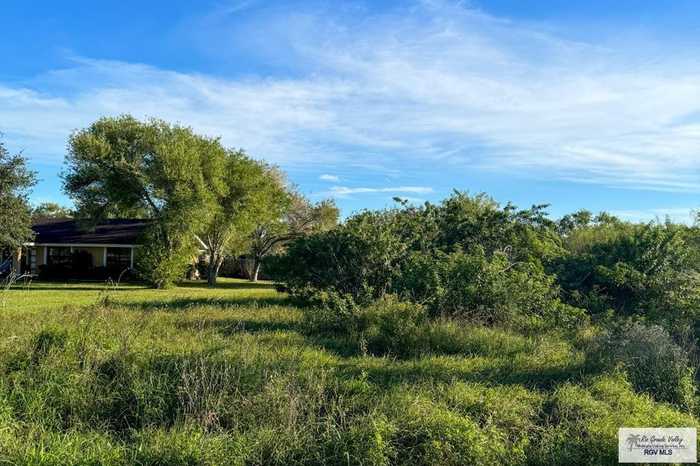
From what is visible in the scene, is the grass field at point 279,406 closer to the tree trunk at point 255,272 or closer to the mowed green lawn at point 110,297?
the mowed green lawn at point 110,297

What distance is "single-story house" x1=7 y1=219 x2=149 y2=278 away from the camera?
35.9 metres

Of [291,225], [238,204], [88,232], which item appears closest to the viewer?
[238,204]

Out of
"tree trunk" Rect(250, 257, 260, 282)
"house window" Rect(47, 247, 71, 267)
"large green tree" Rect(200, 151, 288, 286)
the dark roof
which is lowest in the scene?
"tree trunk" Rect(250, 257, 260, 282)

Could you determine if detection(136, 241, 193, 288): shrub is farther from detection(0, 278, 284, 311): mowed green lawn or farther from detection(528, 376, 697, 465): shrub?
detection(528, 376, 697, 465): shrub

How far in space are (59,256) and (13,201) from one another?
983cm

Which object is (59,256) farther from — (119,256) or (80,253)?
(119,256)

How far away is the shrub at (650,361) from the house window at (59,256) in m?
36.3

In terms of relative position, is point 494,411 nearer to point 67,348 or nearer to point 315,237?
point 67,348

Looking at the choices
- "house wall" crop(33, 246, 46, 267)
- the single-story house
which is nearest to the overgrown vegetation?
the single-story house

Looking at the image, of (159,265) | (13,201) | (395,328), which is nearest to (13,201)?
(13,201)

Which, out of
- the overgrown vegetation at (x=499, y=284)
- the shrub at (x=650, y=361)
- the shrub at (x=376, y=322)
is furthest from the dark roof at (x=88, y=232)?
the shrub at (x=650, y=361)

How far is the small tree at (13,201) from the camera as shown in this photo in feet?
89.9

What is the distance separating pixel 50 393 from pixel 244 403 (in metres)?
2.05

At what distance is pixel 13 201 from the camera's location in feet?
91.3
